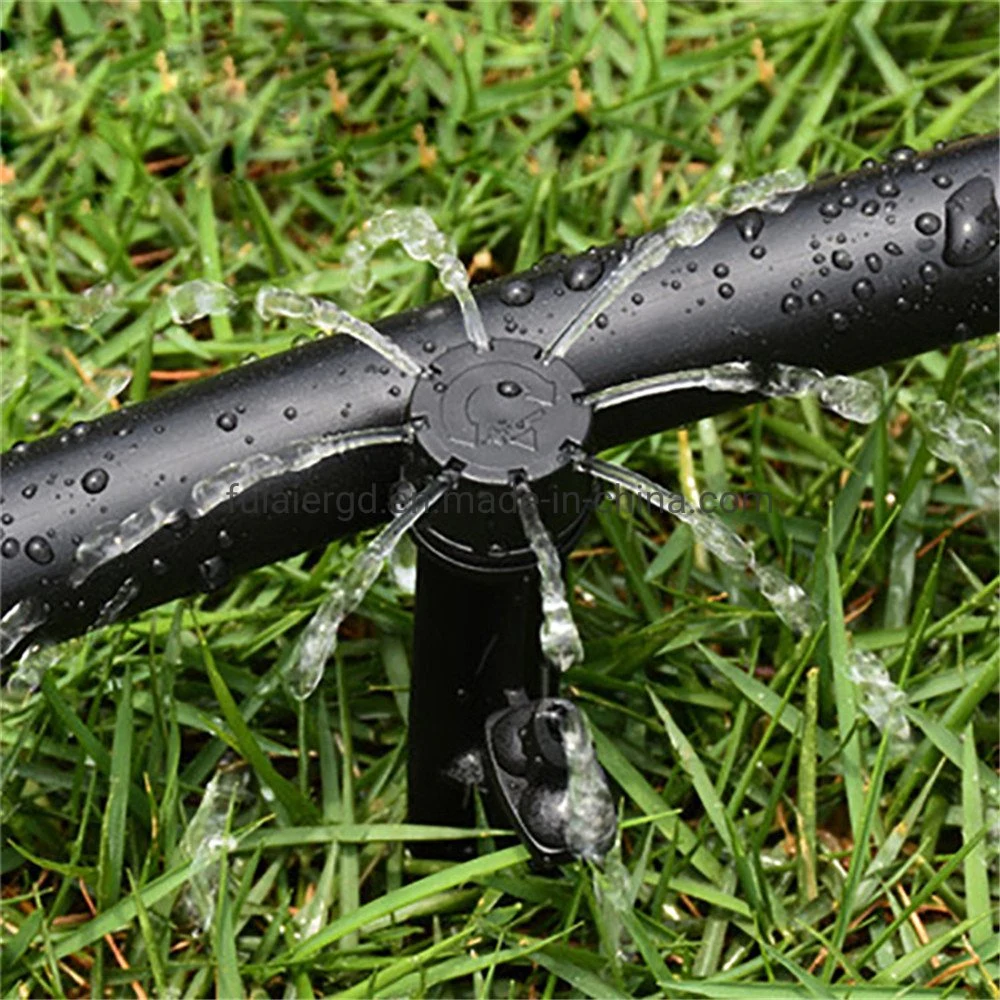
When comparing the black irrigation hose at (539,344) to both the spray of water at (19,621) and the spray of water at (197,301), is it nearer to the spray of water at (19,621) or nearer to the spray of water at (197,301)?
the spray of water at (19,621)

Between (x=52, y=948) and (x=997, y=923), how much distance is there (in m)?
0.96

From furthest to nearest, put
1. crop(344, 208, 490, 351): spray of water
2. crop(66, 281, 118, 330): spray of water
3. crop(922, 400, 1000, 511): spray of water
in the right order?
crop(66, 281, 118, 330): spray of water < crop(922, 400, 1000, 511): spray of water < crop(344, 208, 490, 351): spray of water

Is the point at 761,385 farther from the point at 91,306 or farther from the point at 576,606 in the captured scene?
the point at 91,306

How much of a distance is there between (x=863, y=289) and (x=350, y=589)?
2.02ft

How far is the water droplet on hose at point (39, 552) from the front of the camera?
1.60 m

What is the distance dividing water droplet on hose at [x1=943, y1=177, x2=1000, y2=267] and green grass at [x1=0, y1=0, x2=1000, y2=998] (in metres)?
0.25

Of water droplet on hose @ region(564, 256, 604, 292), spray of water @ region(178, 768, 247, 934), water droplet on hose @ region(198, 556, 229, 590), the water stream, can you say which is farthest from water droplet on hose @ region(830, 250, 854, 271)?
spray of water @ region(178, 768, 247, 934)

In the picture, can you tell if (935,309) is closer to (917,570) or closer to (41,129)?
(917,570)

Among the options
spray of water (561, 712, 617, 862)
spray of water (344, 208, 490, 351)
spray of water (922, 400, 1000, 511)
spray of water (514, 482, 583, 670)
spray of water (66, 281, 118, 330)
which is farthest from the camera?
spray of water (66, 281, 118, 330)

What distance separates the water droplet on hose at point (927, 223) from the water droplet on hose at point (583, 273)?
13.2 inches

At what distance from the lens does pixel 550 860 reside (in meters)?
1.57

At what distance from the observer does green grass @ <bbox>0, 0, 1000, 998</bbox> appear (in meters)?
1.75

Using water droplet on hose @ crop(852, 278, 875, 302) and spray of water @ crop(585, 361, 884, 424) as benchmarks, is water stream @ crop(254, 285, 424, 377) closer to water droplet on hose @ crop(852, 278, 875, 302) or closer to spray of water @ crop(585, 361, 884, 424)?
spray of water @ crop(585, 361, 884, 424)

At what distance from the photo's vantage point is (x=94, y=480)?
5.31 ft
